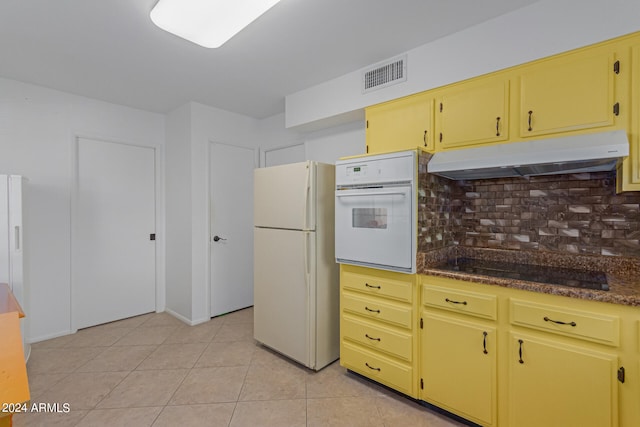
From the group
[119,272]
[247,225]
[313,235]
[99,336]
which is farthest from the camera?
[247,225]

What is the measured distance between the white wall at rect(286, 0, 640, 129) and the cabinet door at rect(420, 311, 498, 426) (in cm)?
162

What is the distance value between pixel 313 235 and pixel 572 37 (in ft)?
6.51

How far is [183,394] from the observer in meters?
2.14

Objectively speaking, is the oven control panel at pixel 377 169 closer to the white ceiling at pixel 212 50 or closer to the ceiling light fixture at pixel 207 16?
the white ceiling at pixel 212 50

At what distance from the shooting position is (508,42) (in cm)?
188

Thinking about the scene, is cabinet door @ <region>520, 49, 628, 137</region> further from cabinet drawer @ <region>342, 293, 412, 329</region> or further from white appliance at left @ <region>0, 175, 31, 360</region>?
white appliance at left @ <region>0, 175, 31, 360</region>

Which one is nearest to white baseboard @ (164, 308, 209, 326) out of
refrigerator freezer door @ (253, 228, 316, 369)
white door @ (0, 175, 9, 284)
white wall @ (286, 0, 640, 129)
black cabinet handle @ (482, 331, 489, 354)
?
refrigerator freezer door @ (253, 228, 316, 369)

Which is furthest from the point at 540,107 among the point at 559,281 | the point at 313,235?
the point at 313,235

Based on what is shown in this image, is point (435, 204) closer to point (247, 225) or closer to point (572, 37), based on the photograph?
point (572, 37)

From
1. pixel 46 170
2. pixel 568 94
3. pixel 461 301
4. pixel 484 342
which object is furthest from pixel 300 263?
pixel 46 170

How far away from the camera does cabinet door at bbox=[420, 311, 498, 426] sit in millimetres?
1700

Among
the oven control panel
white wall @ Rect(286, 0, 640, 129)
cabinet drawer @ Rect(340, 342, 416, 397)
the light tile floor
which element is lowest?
the light tile floor

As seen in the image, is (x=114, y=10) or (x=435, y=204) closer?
(x=114, y=10)

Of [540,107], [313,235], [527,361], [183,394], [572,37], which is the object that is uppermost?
[572,37]
